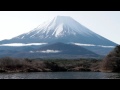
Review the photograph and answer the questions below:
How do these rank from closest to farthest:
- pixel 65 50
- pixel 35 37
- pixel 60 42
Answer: pixel 65 50 → pixel 60 42 → pixel 35 37

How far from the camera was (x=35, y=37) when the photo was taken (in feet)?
652

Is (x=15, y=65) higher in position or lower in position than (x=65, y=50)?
higher
